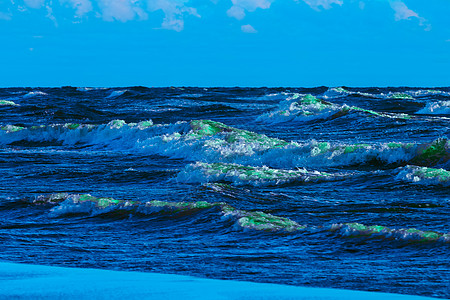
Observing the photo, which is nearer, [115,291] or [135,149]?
[115,291]

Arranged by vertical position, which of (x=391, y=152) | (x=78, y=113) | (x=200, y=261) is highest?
(x=78, y=113)

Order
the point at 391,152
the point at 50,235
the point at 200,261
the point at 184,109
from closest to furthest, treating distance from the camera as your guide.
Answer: the point at 200,261 < the point at 50,235 < the point at 391,152 < the point at 184,109

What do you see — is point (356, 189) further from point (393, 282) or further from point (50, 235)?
point (393, 282)

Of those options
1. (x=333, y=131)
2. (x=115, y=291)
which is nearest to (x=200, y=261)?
(x=115, y=291)

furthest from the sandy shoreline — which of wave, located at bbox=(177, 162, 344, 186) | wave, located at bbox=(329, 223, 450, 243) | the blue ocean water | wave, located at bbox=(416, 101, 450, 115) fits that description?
wave, located at bbox=(416, 101, 450, 115)

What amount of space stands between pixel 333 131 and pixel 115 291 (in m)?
20.4

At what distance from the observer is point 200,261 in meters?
5.98

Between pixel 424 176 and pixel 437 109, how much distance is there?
24.1 metres

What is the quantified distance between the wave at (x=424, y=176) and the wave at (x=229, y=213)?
3.45 m

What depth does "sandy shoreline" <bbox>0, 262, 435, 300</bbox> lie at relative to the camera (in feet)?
14.0

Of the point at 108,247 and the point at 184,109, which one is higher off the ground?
the point at 184,109

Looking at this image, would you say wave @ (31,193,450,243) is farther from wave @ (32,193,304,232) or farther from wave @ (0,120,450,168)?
wave @ (0,120,450,168)

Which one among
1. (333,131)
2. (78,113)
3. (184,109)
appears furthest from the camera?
(184,109)

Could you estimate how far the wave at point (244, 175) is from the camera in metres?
11.5
